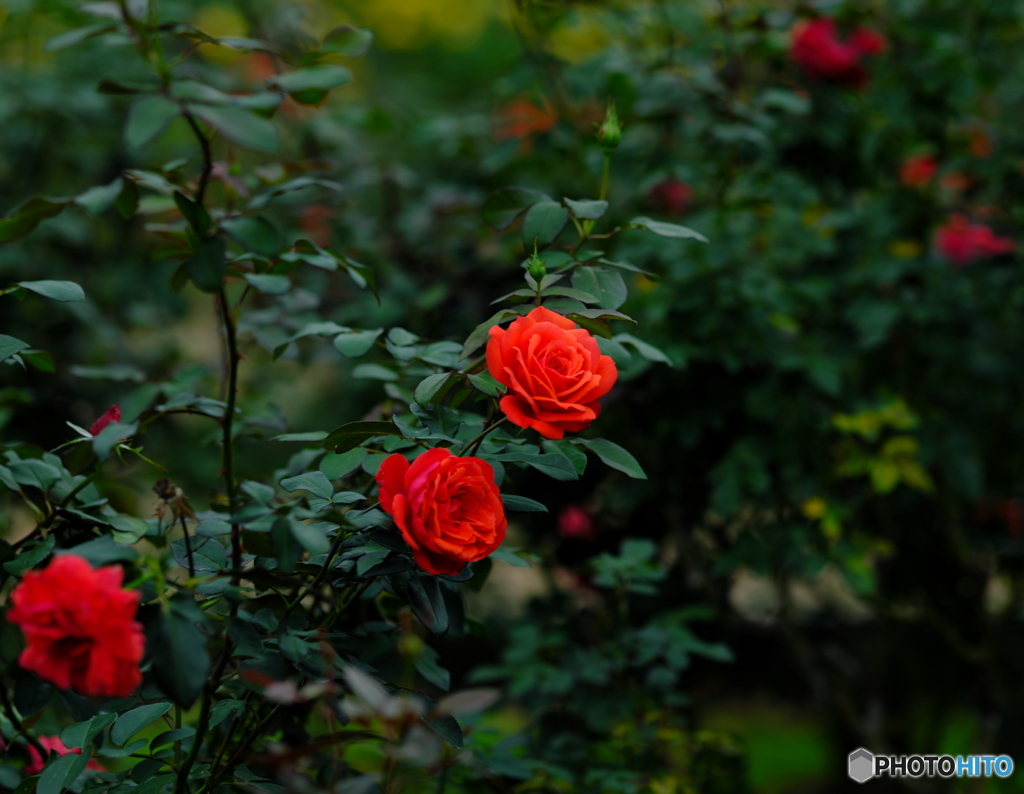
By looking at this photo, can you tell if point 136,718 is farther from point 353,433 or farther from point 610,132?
point 610,132

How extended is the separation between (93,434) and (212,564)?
0.60 ft

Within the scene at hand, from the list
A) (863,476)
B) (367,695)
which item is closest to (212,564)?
(367,695)

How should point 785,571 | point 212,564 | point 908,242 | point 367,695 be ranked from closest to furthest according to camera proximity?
point 367,695 < point 212,564 < point 785,571 < point 908,242

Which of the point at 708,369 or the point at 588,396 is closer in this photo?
the point at 588,396

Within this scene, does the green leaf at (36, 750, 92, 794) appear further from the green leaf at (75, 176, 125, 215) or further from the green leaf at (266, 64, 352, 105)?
the green leaf at (266, 64, 352, 105)

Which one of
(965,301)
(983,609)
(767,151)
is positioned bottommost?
(983,609)

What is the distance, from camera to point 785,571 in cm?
181

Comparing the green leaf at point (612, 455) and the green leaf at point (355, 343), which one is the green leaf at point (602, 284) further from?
the green leaf at point (355, 343)

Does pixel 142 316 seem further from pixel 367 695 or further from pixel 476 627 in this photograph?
pixel 367 695

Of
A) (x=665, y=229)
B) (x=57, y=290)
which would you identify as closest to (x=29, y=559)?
(x=57, y=290)

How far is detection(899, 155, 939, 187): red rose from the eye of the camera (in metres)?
2.11

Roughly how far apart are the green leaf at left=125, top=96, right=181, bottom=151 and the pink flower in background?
1.32m

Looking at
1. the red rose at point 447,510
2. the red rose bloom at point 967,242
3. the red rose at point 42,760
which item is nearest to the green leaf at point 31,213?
the red rose at point 447,510

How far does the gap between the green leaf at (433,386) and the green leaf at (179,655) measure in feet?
0.92
